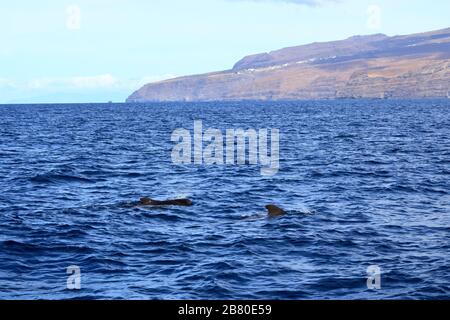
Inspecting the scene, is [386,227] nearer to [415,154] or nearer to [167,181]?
[167,181]

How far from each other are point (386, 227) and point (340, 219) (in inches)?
98.8

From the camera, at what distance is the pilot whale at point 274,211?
2931 cm

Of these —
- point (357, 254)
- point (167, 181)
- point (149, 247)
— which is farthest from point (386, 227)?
point (167, 181)

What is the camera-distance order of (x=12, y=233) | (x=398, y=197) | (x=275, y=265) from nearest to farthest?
(x=275, y=265), (x=12, y=233), (x=398, y=197)

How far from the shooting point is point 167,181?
43.0 metres

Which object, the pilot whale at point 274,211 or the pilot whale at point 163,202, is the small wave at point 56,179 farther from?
the pilot whale at point 274,211
